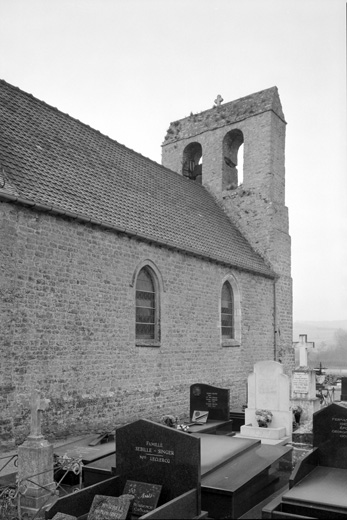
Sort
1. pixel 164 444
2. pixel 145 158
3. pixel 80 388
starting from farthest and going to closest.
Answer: pixel 145 158 < pixel 80 388 < pixel 164 444

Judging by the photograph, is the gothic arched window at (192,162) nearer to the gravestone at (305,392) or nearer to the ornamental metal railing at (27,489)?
the gravestone at (305,392)

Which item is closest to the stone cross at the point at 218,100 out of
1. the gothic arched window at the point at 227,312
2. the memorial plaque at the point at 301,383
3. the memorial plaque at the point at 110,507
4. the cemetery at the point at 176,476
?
the gothic arched window at the point at 227,312

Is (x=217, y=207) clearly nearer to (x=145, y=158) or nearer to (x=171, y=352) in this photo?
(x=145, y=158)

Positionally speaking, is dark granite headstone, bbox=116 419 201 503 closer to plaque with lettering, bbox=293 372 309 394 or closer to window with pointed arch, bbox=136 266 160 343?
window with pointed arch, bbox=136 266 160 343

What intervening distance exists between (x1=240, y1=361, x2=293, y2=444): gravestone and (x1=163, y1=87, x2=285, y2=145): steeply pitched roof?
1347 cm

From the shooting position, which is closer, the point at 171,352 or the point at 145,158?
the point at 171,352

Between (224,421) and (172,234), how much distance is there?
233 inches

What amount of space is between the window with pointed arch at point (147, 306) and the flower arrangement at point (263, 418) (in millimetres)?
3760

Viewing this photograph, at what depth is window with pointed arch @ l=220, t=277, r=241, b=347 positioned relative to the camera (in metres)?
17.7

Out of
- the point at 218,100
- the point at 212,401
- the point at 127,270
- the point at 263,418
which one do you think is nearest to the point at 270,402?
the point at 263,418

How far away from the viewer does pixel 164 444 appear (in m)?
5.86

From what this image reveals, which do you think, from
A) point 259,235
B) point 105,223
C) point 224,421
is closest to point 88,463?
point 224,421

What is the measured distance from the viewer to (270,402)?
1131 centimetres

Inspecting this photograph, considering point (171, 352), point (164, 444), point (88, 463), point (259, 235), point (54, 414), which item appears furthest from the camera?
point (259, 235)
